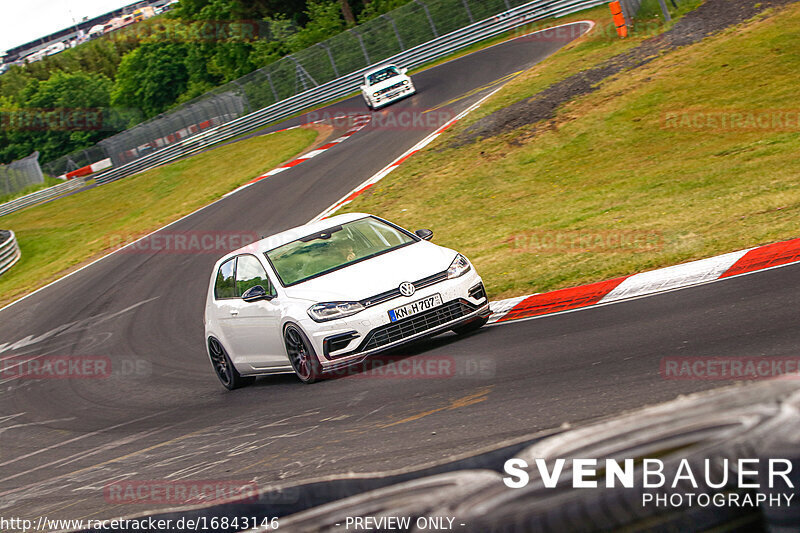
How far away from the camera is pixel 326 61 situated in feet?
137

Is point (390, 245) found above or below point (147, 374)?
above

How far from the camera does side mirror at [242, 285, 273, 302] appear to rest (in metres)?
8.79

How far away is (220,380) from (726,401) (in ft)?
26.9

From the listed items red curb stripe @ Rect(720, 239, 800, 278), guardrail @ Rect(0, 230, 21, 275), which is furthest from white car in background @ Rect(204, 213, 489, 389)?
guardrail @ Rect(0, 230, 21, 275)

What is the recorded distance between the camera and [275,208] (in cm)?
2189

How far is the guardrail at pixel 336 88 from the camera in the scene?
39281 mm

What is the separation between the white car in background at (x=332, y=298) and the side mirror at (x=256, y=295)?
0.4 inches

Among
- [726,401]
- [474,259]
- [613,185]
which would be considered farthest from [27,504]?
[613,185]

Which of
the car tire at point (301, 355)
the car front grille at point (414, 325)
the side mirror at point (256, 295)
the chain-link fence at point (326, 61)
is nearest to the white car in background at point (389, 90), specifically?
the chain-link fence at point (326, 61)

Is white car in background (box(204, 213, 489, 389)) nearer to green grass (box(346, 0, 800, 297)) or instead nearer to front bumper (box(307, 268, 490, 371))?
front bumper (box(307, 268, 490, 371))

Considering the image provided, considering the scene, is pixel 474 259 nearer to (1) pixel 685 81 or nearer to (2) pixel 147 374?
(2) pixel 147 374

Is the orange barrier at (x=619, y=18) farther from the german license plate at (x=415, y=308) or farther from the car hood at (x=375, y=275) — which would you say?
the german license plate at (x=415, y=308)

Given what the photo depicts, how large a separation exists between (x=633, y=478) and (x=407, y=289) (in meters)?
5.80

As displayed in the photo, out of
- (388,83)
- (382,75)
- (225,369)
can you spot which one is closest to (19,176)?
(382,75)
